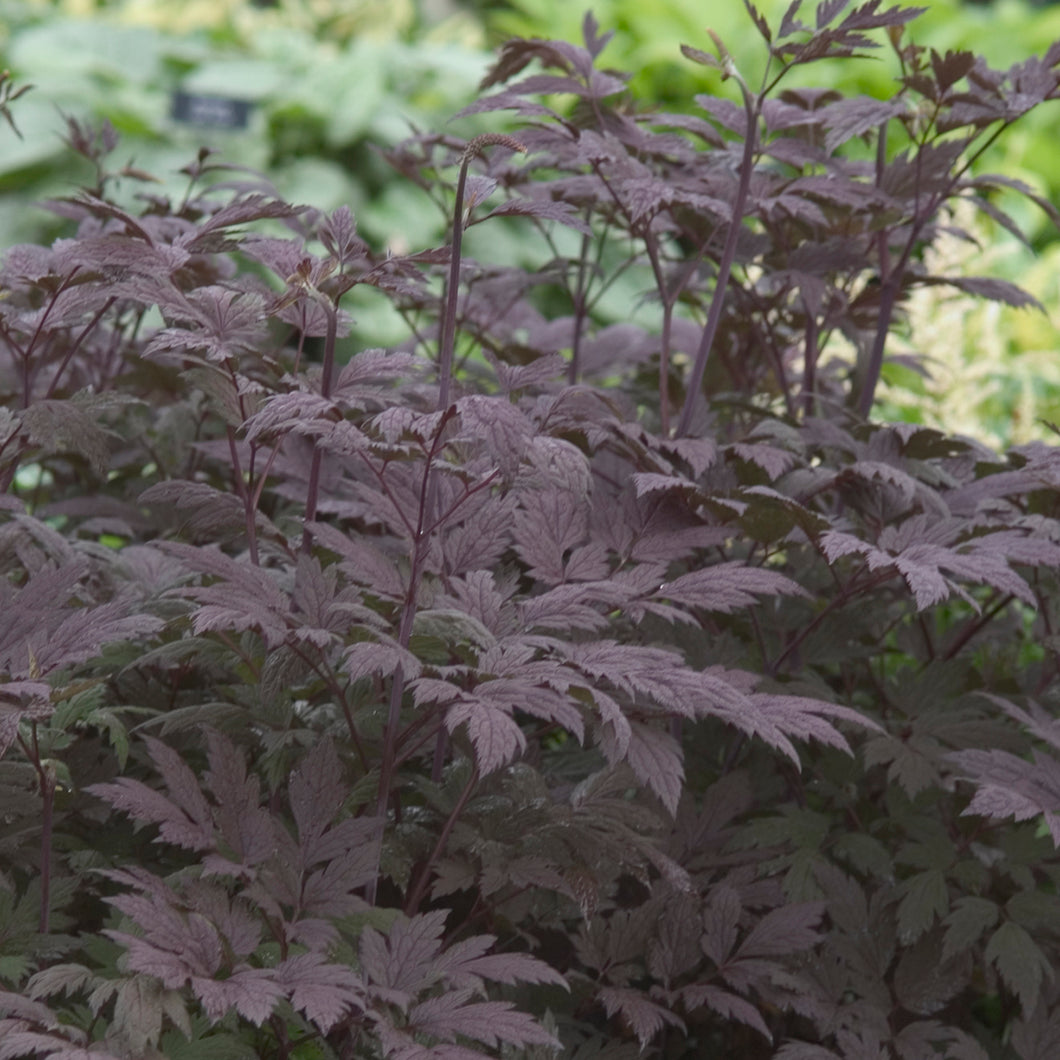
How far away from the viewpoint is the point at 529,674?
3.02ft

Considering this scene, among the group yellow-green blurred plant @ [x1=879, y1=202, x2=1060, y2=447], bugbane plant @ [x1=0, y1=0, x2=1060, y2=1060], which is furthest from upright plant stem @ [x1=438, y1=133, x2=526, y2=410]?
yellow-green blurred plant @ [x1=879, y1=202, x2=1060, y2=447]

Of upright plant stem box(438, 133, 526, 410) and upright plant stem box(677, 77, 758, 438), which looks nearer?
upright plant stem box(438, 133, 526, 410)

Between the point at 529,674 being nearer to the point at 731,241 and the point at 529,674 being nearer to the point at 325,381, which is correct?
the point at 325,381

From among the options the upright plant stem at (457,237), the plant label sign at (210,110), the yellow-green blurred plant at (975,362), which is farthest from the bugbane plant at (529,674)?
the plant label sign at (210,110)

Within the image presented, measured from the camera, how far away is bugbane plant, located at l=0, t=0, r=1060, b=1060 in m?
0.94

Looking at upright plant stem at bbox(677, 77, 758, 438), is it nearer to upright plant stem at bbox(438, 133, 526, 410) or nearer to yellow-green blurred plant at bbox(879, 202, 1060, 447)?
upright plant stem at bbox(438, 133, 526, 410)

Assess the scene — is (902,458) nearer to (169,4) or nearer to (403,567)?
(403,567)

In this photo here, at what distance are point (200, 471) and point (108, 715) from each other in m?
0.66

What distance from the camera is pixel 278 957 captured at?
931 millimetres

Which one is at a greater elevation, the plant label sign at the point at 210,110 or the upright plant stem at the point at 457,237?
the upright plant stem at the point at 457,237

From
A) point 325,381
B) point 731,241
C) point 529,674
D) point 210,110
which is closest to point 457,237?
point 325,381

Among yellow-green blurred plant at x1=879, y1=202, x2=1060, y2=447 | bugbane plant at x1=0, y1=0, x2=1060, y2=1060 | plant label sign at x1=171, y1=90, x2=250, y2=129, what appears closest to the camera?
bugbane plant at x1=0, y1=0, x2=1060, y2=1060

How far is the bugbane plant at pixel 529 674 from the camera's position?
0.94 metres

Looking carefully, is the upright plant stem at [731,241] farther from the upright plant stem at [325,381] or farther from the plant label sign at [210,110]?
the plant label sign at [210,110]
